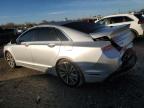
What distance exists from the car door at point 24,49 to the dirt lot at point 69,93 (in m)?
0.60

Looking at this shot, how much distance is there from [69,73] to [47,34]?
1344mm

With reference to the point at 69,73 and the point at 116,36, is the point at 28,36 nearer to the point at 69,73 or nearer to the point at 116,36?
the point at 69,73

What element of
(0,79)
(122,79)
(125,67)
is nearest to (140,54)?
(122,79)

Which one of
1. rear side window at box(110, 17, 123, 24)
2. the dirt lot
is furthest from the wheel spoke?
rear side window at box(110, 17, 123, 24)

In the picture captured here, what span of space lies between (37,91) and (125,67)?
7.15 ft

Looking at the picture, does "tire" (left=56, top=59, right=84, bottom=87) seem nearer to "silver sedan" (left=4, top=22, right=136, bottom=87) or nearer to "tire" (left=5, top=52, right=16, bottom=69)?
"silver sedan" (left=4, top=22, right=136, bottom=87)

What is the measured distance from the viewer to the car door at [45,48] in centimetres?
633

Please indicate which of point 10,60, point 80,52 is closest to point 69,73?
point 80,52

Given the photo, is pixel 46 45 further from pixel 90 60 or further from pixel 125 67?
pixel 125 67

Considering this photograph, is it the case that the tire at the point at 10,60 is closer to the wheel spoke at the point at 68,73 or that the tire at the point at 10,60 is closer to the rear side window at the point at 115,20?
the wheel spoke at the point at 68,73

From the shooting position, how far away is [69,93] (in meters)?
5.79

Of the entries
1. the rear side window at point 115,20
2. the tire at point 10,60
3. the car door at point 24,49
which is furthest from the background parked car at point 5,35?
the car door at point 24,49

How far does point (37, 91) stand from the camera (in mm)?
6113

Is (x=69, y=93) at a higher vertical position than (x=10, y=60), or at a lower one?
lower
